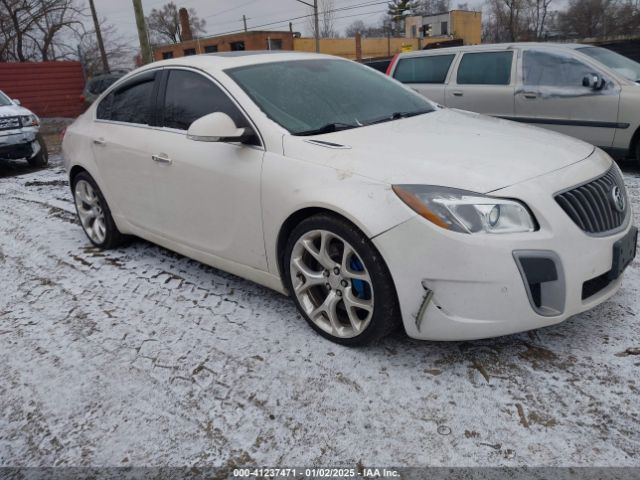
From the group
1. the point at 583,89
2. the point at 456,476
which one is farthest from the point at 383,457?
the point at 583,89

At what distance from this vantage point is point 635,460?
1.90 metres

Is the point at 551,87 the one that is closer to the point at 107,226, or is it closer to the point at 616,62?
the point at 616,62

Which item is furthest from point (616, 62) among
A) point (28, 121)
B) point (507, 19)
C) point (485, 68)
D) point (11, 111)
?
point (507, 19)

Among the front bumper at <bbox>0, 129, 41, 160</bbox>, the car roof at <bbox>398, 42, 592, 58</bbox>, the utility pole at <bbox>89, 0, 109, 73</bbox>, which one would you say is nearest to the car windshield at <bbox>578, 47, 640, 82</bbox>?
the car roof at <bbox>398, 42, 592, 58</bbox>

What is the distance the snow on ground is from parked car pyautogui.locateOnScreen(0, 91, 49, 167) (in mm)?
6429

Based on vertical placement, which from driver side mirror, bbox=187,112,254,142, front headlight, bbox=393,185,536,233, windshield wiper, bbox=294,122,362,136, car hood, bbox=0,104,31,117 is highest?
driver side mirror, bbox=187,112,254,142

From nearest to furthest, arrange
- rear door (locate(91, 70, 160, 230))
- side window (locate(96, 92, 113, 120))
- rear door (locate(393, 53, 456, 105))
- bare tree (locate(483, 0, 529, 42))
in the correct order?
rear door (locate(91, 70, 160, 230))
side window (locate(96, 92, 113, 120))
rear door (locate(393, 53, 456, 105))
bare tree (locate(483, 0, 529, 42))

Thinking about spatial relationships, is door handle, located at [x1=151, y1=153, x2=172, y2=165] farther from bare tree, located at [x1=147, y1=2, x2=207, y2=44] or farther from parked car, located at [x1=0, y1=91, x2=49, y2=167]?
bare tree, located at [x1=147, y1=2, x2=207, y2=44]

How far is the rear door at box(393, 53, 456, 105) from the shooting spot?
741 cm

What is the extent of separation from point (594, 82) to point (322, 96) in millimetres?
4146

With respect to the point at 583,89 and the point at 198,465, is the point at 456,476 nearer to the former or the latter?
the point at 198,465

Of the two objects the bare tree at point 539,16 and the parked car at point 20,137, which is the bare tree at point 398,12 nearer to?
the bare tree at point 539,16

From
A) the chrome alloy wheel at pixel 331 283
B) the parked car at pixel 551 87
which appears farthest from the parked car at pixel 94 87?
the chrome alloy wheel at pixel 331 283

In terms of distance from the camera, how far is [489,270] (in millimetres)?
2223
